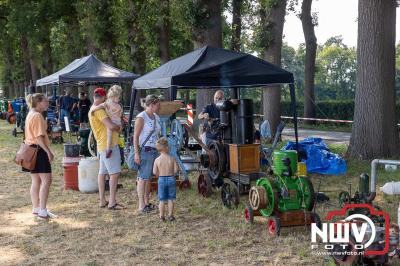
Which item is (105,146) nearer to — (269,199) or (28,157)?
(28,157)

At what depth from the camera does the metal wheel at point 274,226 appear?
6.12 metres

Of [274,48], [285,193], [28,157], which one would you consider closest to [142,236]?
[285,193]

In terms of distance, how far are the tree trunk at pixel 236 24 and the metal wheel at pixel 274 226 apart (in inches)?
724

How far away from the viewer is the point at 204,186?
8.68 meters

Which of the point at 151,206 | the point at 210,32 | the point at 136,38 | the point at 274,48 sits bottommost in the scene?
the point at 151,206

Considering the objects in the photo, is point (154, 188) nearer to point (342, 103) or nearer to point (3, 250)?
point (3, 250)

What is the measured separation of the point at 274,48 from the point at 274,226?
480 inches

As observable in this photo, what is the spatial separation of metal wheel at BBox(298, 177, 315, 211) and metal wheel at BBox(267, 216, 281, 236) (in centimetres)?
45

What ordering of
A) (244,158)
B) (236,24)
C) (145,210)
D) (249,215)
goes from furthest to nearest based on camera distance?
(236,24) → (244,158) → (145,210) → (249,215)

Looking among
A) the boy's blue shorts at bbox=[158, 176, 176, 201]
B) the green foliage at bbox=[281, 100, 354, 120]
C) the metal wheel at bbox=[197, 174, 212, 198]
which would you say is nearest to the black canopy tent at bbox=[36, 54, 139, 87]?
the metal wheel at bbox=[197, 174, 212, 198]

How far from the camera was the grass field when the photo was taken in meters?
5.49

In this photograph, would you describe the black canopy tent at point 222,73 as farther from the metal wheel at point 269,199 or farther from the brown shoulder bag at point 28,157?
the metal wheel at point 269,199

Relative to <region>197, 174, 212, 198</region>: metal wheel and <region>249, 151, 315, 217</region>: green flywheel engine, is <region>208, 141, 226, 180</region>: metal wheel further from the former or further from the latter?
<region>249, 151, 315, 217</region>: green flywheel engine

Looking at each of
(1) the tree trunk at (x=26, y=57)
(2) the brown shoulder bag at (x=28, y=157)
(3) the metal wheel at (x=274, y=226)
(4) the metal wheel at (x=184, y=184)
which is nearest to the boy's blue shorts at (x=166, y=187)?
(3) the metal wheel at (x=274, y=226)
